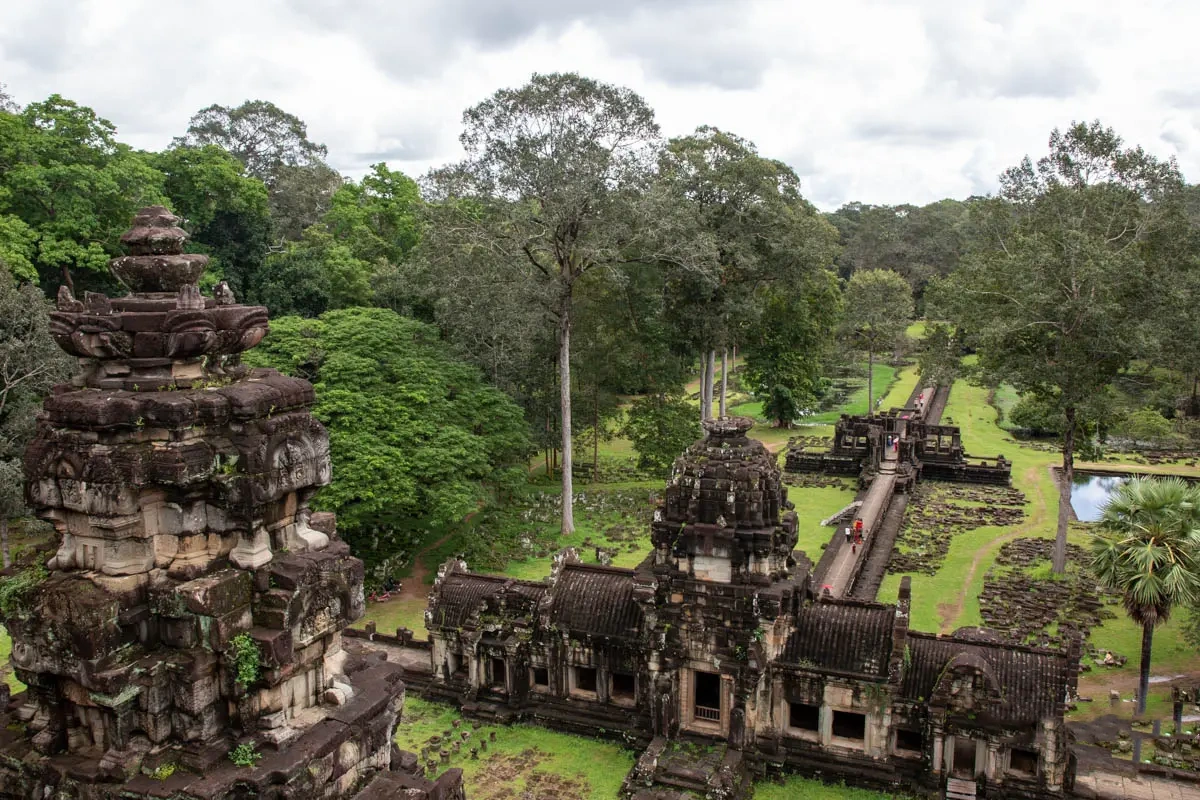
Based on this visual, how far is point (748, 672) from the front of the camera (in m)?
17.6

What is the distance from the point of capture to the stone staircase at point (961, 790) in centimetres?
1641

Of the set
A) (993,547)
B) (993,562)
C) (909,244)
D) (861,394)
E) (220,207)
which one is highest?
(909,244)

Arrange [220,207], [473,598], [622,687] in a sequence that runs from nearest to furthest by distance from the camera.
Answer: [622,687], [473,598], [220,207]

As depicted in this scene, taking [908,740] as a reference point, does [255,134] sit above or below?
above

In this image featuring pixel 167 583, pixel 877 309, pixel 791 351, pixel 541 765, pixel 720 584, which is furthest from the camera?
pixel 877 309

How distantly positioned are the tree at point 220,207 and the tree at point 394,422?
13281mm

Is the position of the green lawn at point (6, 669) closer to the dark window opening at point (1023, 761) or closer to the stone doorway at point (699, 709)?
the stone doorway at point (699, 709)

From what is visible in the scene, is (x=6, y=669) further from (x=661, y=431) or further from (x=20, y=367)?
(x=661, y=431)

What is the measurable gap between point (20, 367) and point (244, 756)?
2298cm

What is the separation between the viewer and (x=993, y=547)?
106ft

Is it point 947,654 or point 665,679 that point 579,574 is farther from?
point 947,654

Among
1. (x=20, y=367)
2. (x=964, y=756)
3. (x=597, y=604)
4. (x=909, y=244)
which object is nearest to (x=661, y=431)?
(x=597, y=604)

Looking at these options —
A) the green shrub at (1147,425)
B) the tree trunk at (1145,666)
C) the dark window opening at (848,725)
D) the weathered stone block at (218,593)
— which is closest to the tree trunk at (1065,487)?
the tree trunk at (1145,666)

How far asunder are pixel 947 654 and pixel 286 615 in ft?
44.2
